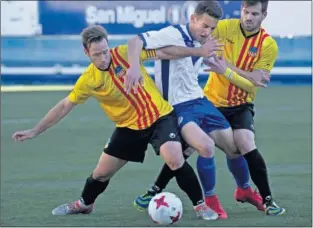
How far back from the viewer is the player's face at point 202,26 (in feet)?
24.1

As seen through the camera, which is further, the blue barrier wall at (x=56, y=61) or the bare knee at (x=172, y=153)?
the blue barrier wall at (x=56, y=61)

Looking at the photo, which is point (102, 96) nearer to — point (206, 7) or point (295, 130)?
point (206, 7)

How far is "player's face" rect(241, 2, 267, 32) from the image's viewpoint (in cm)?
761

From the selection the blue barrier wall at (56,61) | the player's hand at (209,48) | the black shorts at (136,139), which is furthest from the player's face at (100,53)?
the blue barrier wall at (56,61)

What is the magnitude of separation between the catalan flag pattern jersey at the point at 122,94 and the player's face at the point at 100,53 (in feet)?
0.30

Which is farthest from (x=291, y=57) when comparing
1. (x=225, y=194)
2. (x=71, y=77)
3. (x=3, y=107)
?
(x=225, y=194)

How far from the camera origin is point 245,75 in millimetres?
7777

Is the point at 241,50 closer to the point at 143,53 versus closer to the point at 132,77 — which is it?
the point at 143,53

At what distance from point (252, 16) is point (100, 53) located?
4.31 feet

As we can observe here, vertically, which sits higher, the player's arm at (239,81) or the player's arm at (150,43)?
the player's arm at (150,43)

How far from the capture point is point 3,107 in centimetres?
1731

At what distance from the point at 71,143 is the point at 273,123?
3.51 m

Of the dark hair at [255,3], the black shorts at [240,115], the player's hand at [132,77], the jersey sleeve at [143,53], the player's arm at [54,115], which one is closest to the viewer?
the player's hand at [132,77]

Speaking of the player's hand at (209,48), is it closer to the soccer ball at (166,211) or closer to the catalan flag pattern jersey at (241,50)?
the catalan flag pattern jersey at (241,50)
